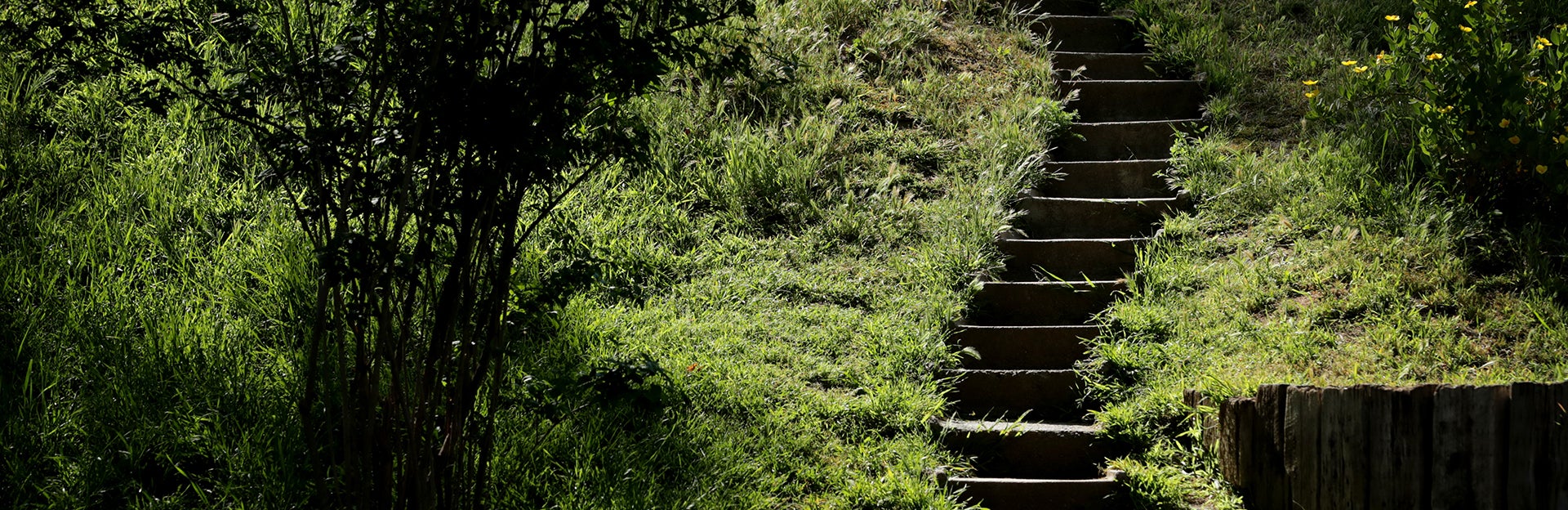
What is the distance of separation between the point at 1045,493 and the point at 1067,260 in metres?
1.80

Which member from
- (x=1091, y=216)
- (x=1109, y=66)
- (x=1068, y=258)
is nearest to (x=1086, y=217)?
(x=1091, y=216)

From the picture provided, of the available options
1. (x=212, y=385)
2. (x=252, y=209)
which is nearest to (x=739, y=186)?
(x=252, y=209)

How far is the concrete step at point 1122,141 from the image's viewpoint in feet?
21.7

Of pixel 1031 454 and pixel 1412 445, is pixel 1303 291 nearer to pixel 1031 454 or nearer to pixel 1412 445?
pixel 1031 454

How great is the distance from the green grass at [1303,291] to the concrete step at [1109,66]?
77cm

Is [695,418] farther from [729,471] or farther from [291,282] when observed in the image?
[291,282]

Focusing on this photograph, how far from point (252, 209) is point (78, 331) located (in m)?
1.27

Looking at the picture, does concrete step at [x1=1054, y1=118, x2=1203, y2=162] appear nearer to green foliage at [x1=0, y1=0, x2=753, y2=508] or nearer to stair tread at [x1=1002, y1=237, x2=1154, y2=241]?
stair tread at [x1=1002, y1=237, x2=1154, y2=241]

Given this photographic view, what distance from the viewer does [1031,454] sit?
4531 mm

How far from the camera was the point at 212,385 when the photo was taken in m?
3.98

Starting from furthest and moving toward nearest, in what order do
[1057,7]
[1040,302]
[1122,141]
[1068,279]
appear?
[1057,7]
[1122,141]
[1068,279]
[1040,302]

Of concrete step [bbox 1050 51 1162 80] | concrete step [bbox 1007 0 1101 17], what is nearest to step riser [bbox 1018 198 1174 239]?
concrete step [bbox 1050 51 1162 80]

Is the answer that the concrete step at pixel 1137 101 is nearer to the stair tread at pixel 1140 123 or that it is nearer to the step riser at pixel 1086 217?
the stair tread at pixel 1140 123

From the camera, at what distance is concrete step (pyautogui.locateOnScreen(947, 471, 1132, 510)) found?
4203mm
